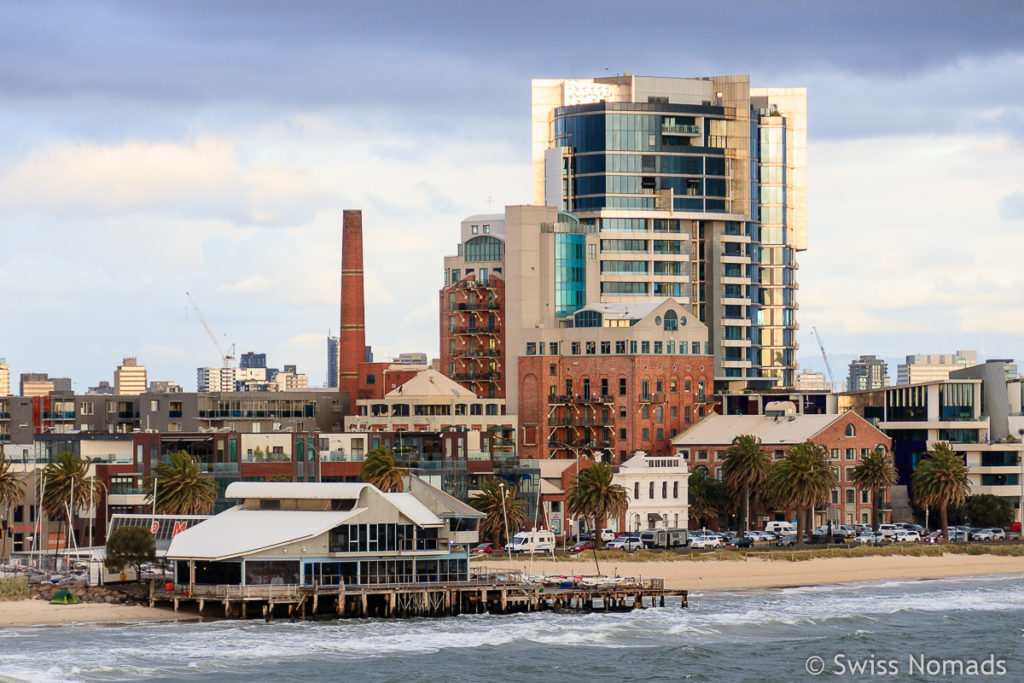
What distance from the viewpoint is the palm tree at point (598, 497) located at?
624 feet

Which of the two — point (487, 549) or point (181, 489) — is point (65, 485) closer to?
point (181, 489)

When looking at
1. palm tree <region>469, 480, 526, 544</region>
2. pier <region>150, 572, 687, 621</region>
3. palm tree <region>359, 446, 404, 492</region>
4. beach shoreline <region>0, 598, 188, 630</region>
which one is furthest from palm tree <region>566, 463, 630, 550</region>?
beach shoreline <region>0, 598, 188, 630</region>

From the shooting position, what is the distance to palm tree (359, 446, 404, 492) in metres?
184

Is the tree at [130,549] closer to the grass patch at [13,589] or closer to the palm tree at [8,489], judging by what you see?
the grass patch at [13,589]

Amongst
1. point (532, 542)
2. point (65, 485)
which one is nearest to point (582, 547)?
point (532, 542)

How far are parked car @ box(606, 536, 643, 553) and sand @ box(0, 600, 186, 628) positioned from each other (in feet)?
189

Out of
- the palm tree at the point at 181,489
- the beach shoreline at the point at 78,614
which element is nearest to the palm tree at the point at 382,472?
the palm tree at the point at 181,489

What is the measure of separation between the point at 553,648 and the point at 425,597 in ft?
48.0

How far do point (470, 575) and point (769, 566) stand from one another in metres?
42.3

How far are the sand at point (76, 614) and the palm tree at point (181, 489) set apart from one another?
90.0 feet

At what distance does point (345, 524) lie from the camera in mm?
149875

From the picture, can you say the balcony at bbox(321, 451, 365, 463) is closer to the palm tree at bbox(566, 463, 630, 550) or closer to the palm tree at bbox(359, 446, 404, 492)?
the palm tree at bbox(359, 446, 404, 492)

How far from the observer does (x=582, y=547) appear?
193750 mm

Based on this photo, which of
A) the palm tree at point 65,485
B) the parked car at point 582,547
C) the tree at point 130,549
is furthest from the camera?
the parked car at point 582,547
